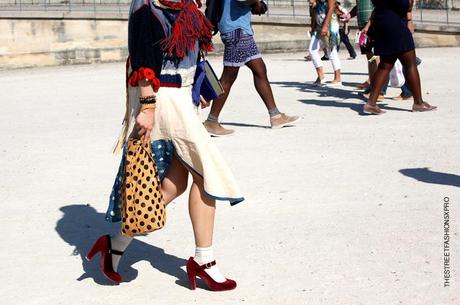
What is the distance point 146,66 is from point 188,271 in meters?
1.13

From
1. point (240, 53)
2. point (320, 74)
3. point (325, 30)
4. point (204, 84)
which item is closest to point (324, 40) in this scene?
point (320, 74)

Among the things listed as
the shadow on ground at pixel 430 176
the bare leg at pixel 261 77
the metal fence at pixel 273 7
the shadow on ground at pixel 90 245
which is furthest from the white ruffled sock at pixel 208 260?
the metal fence at pixel 273 7

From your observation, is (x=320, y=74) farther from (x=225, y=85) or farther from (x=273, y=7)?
(x=273, y=7)

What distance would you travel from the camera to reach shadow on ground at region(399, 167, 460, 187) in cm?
857

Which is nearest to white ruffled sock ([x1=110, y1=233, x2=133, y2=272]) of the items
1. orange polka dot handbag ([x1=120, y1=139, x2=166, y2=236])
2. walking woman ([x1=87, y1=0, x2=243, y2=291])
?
walking woman ([x1=87, y1=0, x2=243, y2=291])

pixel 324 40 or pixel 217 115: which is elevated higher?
pixel 324 40

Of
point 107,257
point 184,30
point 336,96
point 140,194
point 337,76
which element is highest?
point 184,30

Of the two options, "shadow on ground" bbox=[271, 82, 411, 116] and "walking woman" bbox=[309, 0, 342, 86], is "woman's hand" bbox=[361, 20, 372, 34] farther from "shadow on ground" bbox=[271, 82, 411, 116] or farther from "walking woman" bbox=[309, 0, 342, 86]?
"walking woman" bbox=[309, 0, 342, 86]

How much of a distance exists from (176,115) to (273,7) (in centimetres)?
2296

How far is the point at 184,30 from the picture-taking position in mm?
5945

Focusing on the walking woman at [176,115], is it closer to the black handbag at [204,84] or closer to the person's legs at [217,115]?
the black handbag at [204,84]

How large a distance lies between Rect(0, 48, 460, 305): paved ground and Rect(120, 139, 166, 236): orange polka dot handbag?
41 cm

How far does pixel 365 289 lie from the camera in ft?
19.6

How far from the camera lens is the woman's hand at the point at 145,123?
5.82m
